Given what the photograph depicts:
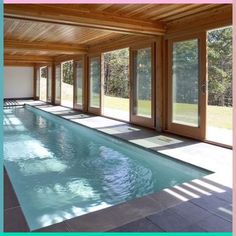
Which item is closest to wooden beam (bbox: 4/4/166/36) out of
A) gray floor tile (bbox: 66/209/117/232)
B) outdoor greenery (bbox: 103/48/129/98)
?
gray floor tile (bbox: 66/209/117/232)

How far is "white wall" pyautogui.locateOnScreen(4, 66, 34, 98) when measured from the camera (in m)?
17.6

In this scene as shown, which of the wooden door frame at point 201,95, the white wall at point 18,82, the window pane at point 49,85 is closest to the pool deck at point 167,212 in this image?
the wooden door frame at point 201,95

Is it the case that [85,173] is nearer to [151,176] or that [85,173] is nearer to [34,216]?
[151,176]

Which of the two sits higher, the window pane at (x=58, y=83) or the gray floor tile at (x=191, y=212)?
the window pane at (x=58, y=83)

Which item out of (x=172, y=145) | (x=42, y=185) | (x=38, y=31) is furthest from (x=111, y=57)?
(x=42, y=185)

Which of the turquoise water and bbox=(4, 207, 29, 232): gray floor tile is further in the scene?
the turquoise water

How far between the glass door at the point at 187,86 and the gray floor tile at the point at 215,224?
316 centimetres

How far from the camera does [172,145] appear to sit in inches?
196

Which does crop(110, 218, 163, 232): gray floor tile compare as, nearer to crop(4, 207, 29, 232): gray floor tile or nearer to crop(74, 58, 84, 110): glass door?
crop(4, 207, 29, 232): gray floor tile

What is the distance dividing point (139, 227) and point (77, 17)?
3.83 metres

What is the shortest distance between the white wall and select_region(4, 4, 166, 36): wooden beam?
45.4 feet

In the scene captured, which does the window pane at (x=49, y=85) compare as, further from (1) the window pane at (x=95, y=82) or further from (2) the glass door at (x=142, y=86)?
(2) the glass door at (x=142, y=86)

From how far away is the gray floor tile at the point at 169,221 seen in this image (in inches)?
85.4

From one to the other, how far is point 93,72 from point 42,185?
6724 millimetres
